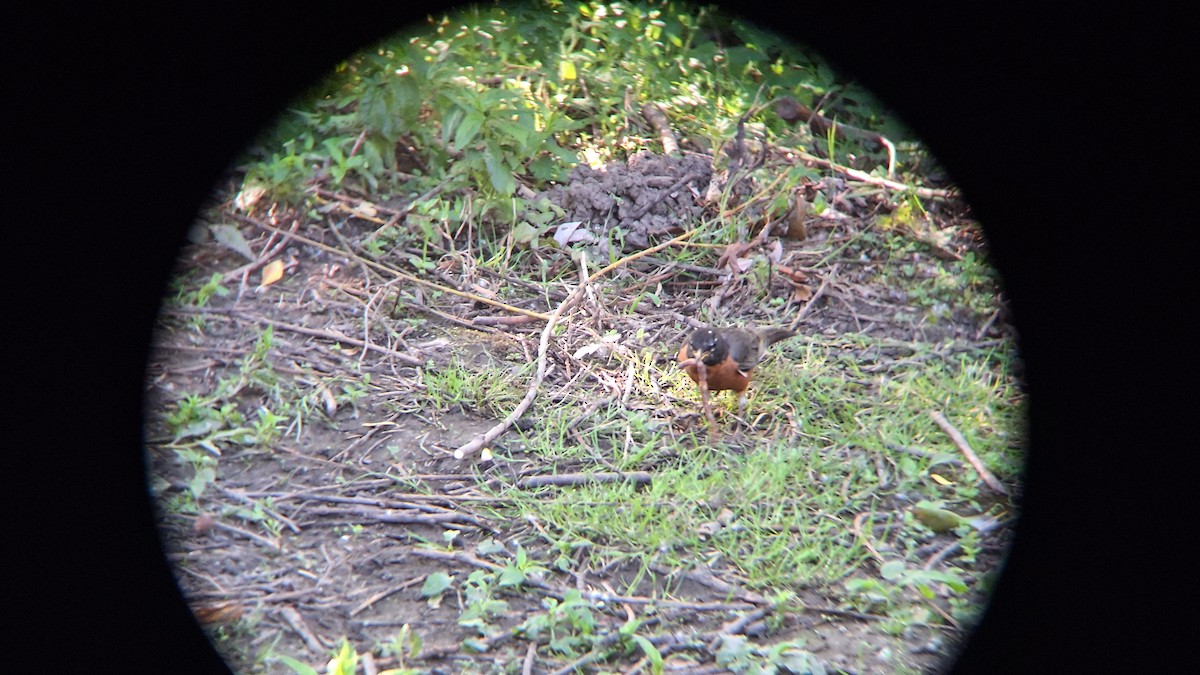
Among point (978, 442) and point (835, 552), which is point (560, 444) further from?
point (978, 442)

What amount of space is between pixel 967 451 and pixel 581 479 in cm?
147

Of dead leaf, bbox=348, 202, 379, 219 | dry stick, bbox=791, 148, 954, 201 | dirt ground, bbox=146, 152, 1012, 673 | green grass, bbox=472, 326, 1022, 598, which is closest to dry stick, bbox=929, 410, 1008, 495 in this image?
green grass, bbox=472, 326, 1022, 598

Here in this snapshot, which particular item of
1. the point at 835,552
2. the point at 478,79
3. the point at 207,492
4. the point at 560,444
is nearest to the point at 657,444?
the point at 560,444

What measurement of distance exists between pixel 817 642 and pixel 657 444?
1.08 m

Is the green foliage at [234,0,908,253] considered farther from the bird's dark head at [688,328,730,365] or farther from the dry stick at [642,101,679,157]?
the bird's dark head at [688,328,730,365]

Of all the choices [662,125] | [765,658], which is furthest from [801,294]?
[765,658]

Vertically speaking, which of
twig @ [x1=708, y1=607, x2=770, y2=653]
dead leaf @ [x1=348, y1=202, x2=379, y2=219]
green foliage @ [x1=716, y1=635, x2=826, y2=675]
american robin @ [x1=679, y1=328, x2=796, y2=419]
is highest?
american robin @ [x1=679, y1=328, x2=796, y2=419]

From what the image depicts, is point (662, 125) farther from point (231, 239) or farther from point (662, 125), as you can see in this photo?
point (231, 239)

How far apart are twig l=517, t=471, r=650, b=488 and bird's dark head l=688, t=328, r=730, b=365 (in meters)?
0.50

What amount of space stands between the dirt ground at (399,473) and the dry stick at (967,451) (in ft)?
0.84

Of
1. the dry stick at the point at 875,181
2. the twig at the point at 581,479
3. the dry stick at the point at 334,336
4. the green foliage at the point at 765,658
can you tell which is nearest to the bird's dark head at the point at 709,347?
the twig at the point at 581,479

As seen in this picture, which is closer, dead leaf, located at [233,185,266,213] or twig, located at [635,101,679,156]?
dead leaf, located at [233,185,266,213]

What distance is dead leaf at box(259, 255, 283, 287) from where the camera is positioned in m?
4.19

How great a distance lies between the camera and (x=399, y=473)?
344cm
